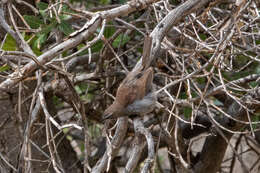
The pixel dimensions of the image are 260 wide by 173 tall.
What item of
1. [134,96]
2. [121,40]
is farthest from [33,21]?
[134,96]

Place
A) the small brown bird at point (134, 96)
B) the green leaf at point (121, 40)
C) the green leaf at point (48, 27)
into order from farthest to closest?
the green leaf at point (121, 40), the green leaf at point (48, 27), the small brown bird at point (134, 96)

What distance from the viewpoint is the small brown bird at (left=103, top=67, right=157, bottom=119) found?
56.1 inches

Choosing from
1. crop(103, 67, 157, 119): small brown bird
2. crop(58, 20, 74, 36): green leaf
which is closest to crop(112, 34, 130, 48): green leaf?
crop(58, 20, 74, 36): green leaf

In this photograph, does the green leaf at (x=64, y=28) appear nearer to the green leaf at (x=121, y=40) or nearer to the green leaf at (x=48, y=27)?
the green leaf at (x=48, y=27)

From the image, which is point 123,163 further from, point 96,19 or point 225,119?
point 96,19

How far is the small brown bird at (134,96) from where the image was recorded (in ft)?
4.68

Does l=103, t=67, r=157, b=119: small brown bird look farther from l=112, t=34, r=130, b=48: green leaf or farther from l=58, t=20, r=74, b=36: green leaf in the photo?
l=112, t=34, r=130, b=48: green leaf

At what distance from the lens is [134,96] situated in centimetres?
143

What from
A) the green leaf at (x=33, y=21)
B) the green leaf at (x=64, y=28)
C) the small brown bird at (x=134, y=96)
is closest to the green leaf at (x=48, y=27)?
the green leaf at (x=64, y=28)

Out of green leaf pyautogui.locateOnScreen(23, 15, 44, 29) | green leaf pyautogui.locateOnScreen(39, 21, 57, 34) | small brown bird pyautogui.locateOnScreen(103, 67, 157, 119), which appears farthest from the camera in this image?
green leaf pyautogui.locateOnScreen(23, 15, 44, 29)

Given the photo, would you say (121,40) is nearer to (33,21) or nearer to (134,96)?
(33,21)

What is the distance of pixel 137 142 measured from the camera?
1315mm

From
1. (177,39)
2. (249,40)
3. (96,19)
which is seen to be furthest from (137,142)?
(249,40)

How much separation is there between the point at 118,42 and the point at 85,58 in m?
0.25
